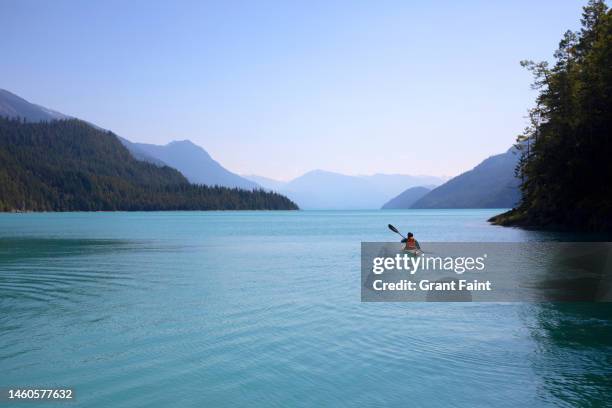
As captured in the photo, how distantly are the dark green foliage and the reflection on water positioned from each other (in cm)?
4688

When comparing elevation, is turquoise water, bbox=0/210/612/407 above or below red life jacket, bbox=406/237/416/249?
below

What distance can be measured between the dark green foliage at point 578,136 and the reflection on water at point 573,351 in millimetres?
46875

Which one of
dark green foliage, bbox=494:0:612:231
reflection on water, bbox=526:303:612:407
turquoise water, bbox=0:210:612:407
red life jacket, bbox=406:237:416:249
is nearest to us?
reflection on water, bbox=526:303:612:407

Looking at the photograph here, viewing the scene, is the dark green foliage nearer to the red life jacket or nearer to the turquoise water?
the red life jacket

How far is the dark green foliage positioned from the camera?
207 ft

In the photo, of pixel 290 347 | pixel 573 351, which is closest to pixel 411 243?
pixel 573 351

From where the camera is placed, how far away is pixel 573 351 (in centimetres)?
1667

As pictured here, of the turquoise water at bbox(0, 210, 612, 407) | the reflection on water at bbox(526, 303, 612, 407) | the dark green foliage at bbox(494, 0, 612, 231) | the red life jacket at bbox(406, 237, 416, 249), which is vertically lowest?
the turquoise water at bbox(0, 210, 612, 407)

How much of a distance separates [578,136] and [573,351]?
59.7 meters

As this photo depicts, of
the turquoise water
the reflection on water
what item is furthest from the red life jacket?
the reflection on water

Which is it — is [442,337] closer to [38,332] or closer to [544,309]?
[544,309]

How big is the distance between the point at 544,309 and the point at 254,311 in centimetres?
1337

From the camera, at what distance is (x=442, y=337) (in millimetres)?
18688

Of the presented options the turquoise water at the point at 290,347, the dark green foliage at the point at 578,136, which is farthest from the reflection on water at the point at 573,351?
the dark green foliage at the point at 578,136
